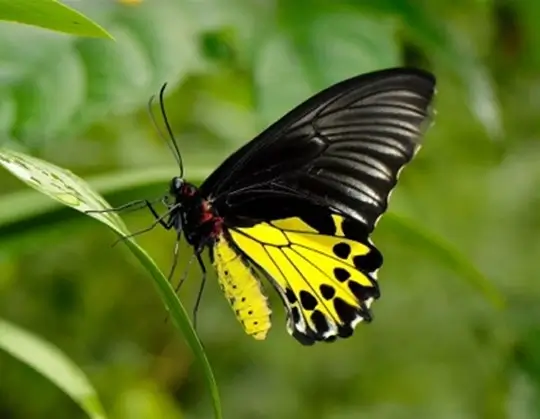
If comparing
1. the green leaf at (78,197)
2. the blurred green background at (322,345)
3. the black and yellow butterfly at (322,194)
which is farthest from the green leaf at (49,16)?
the blurred green background at (322,345)

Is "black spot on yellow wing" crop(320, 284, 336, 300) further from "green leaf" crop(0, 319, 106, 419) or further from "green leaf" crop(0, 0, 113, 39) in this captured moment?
"green leaf" crop(0, 0, 113, 39)

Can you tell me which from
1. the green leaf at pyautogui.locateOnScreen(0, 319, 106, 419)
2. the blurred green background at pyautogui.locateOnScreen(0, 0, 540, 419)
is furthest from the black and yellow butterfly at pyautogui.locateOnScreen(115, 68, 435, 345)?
the blurred green background at pyautogui.locateOnScreen(0, 0, 540, 419)

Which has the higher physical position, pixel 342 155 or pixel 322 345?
pixel 322 345

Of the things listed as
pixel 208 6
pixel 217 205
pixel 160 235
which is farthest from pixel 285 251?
pixel 160 235

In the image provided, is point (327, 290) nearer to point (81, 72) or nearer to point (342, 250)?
point (342, 250)

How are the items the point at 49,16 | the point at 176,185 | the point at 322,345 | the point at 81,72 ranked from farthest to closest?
the point at 322,345 < the point at 81,72 < the point at 176,185 < the point at 49,16

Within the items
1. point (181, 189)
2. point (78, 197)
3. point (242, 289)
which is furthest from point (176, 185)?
point (78, 197)

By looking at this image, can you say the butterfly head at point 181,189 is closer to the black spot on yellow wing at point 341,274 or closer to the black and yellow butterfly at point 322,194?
the black and yellow butterfly at point 322,194

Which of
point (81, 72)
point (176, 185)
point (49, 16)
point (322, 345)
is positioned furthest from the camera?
point (322, 345)
